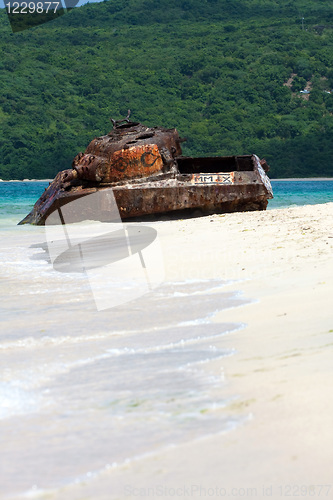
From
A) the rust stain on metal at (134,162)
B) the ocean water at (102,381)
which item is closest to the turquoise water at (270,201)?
the rust stain on metal at (134,162)

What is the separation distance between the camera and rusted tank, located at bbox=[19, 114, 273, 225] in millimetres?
11734

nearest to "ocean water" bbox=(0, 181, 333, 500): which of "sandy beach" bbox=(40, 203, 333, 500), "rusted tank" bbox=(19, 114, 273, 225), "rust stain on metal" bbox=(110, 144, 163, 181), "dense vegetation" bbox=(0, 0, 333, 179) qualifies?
"sandy beach" bbox=(40, 203, 333, 500)

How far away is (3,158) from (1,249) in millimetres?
73300

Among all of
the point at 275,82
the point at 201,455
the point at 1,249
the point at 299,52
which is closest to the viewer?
the point at 201,455

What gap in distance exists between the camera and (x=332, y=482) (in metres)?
1.54

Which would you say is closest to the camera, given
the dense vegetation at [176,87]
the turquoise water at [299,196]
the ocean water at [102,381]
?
the ocean water at [102,381]

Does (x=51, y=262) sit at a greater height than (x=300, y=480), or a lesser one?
lesser

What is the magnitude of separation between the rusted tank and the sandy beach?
769 centimetres

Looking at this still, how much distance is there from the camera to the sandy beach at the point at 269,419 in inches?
61.6

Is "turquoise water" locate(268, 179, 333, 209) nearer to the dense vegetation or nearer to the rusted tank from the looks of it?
the rusted tank

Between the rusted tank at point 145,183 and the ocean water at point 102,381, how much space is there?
7.56 meters

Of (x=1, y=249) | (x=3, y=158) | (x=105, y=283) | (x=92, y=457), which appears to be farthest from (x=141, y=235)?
(x=3, y=158)

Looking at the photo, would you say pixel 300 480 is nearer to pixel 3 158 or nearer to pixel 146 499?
pixel 146 499

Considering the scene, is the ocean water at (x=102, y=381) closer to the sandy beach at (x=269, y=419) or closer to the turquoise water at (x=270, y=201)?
the sandy beach at (x=269, y=419)
